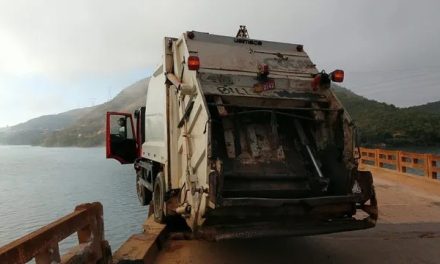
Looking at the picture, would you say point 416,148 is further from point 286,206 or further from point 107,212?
point 286,206

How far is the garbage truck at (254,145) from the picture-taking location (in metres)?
4.76

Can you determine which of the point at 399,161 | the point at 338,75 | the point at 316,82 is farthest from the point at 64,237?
the point at 399,161

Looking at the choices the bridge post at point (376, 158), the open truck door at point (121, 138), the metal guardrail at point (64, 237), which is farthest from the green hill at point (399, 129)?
the metal guardrail at point (64, 237)

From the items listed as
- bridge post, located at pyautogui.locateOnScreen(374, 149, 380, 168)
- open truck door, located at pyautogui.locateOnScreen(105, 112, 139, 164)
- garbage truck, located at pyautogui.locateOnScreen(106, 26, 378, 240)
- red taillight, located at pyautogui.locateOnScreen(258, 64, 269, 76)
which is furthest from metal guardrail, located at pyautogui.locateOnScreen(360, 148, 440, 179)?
red taillight, located at pyautogui.locateOnScreen(258, 64, 269, 76)

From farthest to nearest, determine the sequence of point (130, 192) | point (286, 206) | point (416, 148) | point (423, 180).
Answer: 1. point (416, 148)
2. point (130, 192)
3. point (423, 180)
4. point (286, 206)

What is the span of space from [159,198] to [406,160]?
12537mm

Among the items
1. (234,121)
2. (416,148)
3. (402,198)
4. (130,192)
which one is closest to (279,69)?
(234,121)

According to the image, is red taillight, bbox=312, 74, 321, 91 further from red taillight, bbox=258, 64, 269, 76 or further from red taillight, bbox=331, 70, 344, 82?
red taillight, bbox=258, 64, 269, 76

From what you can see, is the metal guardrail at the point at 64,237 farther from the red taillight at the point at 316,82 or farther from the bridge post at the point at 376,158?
the bridge post at the point at 376,158

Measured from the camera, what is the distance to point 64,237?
378 centimetres

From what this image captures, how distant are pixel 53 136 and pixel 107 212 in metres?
162

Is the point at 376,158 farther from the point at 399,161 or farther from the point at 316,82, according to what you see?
the point at 316,82

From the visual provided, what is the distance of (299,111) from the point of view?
5.73 meters

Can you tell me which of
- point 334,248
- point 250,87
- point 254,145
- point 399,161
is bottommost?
point 334,248
